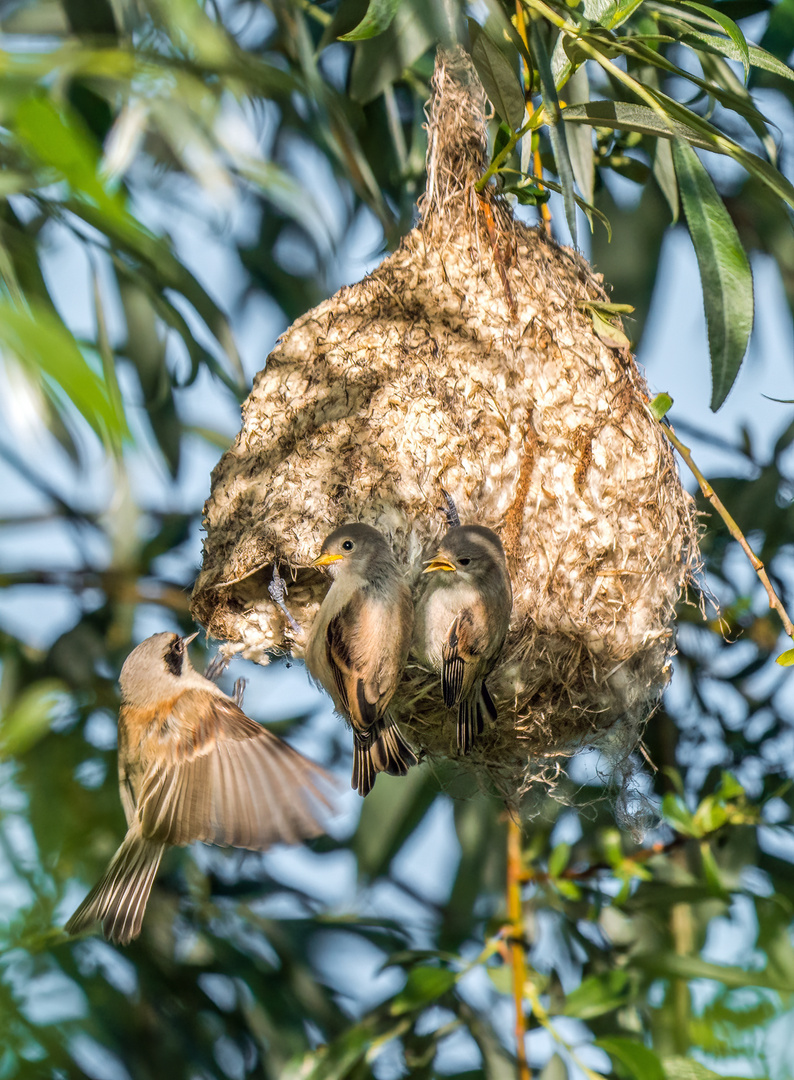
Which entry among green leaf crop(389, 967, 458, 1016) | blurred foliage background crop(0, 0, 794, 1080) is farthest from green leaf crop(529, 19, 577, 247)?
green leaf crop(389, 967, 458, 1016)

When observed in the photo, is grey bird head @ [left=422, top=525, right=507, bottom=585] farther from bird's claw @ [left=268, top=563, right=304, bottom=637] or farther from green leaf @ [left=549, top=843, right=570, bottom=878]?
green leaf @ [left=549, top=843, right=570, bottom=878]

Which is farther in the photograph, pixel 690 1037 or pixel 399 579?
pixel 690 1037

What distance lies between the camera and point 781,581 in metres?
3.51

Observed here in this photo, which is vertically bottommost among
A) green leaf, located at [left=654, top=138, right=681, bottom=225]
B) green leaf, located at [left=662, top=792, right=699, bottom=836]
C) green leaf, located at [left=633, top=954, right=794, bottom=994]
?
green leaf, located at [left=633, top=954, right=794, bottom=994]

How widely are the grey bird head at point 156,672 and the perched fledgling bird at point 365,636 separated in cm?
55

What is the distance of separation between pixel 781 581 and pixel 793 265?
39.0 inches

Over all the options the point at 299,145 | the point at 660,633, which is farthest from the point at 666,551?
the point at 299,145

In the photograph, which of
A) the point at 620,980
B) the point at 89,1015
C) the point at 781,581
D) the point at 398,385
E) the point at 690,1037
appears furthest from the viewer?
the point at 781,581

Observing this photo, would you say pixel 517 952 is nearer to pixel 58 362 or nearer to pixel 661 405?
pixel 661 405

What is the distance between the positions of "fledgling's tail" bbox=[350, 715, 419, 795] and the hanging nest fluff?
0.16m

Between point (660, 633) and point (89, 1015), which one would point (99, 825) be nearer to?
point (89, 1015)

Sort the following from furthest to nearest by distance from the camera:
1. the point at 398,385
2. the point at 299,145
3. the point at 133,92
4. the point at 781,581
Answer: the point at 299,145, the point at 781,581, the point at 398,385, the point at 133,92

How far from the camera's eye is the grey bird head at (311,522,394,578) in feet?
6.61

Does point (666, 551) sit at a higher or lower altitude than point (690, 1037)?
higher
